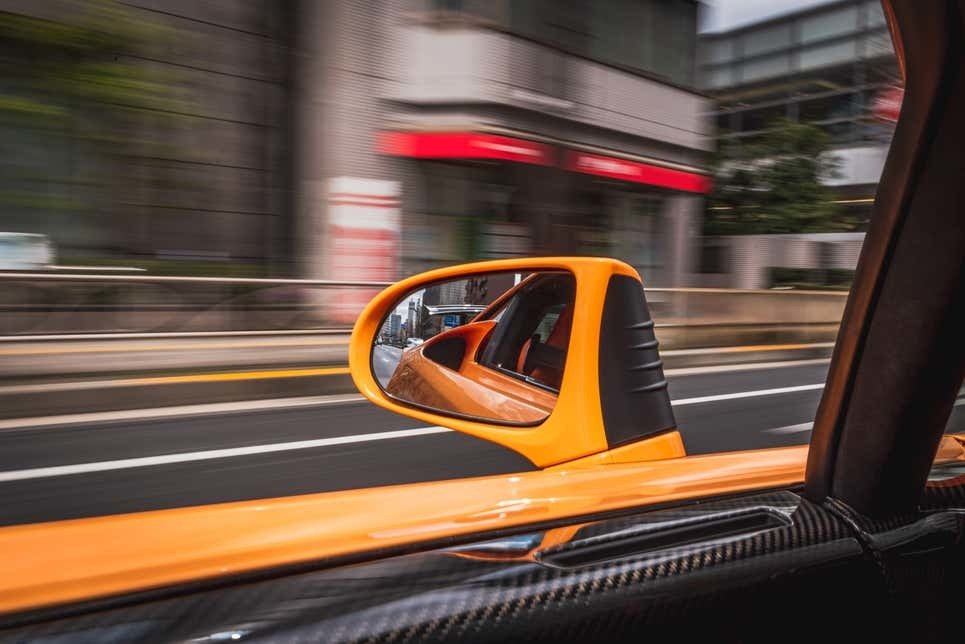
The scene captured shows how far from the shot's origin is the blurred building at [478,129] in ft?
23.3

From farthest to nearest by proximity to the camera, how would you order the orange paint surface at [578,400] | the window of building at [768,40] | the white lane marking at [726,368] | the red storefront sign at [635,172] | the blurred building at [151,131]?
the red storefront sign at [635,172] → the blurred building at [151,131] → the white lane marking at [726,368] → the window of building at [768,40] → the orange paint surface at [578,400]

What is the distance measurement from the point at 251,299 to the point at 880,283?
5.51 metres

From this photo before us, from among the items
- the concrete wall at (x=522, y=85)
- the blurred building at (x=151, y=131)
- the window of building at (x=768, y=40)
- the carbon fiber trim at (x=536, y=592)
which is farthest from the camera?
the concrete wall at (x=522, y=85)

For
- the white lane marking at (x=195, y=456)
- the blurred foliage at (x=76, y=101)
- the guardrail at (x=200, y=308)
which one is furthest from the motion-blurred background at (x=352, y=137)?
the white lane marking at (x=195, y=456)

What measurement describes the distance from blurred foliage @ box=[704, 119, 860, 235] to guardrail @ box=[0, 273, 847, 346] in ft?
2.28

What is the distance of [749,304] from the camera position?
4457 mm

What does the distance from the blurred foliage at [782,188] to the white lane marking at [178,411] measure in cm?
273

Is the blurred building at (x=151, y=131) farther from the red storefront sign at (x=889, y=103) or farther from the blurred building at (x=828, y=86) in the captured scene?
the red storefront sign at (x=889, y=103)

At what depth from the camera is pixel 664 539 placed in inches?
41.6

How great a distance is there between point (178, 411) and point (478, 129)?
593 cm

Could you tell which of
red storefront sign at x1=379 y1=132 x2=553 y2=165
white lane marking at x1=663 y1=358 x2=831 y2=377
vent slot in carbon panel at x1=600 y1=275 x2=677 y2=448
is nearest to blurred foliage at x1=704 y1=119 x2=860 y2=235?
vent slot in carbon panel at x1=600 y1=275 x2=677 y2=448

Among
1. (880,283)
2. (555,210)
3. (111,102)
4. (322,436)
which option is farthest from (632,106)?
(880,283)

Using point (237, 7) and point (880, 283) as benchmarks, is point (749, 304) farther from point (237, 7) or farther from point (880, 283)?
point (237, 7)

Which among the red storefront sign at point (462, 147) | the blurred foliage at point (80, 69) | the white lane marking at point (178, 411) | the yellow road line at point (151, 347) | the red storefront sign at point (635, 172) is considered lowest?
the white lane marking at point (178, 411)
